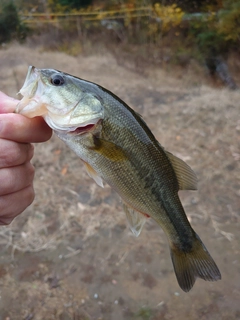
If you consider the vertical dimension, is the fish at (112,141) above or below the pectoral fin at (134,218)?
above

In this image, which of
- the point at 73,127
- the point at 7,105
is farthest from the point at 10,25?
the point at 73,127

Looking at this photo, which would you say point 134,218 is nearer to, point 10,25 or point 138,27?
point 138,27

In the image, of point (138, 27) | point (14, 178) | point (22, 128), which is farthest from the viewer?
point (138, 27)

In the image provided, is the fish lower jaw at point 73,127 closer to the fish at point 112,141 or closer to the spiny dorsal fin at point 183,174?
the fish at point 112,141

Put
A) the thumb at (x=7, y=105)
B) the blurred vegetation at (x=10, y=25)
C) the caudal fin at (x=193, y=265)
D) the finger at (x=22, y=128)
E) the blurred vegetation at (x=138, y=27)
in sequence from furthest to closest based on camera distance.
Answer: the blurred vegetation at (x=10, y=25)
the blurred vegetation at (x=138, y=27)
the caudal fin at (x=193, y=265)
the thumb at (x=7, y=105)
the finger at (x=22, y=128)

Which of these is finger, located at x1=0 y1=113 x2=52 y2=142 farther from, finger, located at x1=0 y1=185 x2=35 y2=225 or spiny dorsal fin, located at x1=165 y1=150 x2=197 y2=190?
spiny dorsal fin, located at x1=165 y1=150 x2=197 y2=190

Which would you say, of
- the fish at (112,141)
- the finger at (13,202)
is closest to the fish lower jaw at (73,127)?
the fish at (112,141)

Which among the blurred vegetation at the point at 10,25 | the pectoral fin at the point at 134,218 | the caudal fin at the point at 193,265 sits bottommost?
the blurred vegetation at the point at 10,25

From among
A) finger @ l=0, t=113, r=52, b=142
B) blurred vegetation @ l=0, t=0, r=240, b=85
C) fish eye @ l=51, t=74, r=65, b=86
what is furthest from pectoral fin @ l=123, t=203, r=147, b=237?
blurred vegetation @ l=0, t=0, r=240, b=85
